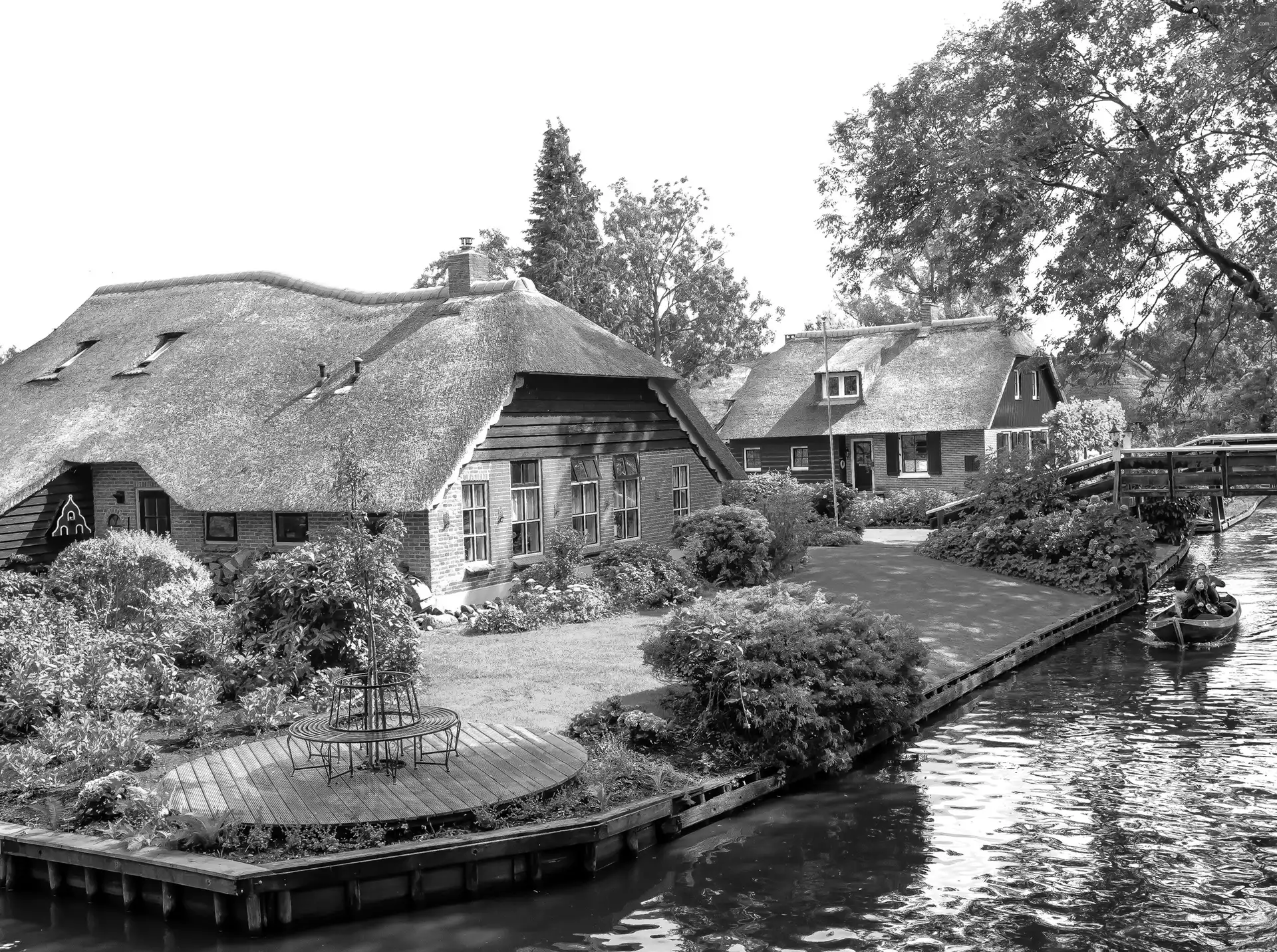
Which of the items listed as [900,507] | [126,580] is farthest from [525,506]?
[900,507]

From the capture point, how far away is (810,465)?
4584cm

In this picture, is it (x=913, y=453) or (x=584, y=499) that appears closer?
(x=584, y=499)

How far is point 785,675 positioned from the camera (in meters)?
13.4

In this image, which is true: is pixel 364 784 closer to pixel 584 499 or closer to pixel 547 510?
pixel 547 510

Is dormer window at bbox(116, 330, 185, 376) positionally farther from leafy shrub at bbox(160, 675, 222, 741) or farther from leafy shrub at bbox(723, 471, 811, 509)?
leafy shrub at bbox(723, 471, 811, 509)

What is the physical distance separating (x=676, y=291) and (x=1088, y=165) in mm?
25427

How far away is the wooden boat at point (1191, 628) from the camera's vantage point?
2062cm

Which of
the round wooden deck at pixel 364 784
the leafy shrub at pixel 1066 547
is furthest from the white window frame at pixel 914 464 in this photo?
the round wooden deck at pixel 364 784

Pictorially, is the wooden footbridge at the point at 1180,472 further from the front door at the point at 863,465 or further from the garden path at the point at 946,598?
the front door at the point at 863,465

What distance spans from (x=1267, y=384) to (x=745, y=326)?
2059 cm

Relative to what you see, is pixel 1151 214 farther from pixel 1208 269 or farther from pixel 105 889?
pixel 105 889

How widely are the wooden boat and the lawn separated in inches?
361

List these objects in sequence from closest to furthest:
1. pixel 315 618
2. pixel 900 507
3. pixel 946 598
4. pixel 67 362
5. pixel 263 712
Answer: pixel 263 712 → pixel 315 618 → pixel 946 598 → pixel 67 362 → pixel 900 507

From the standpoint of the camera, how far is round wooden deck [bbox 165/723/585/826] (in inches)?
415
